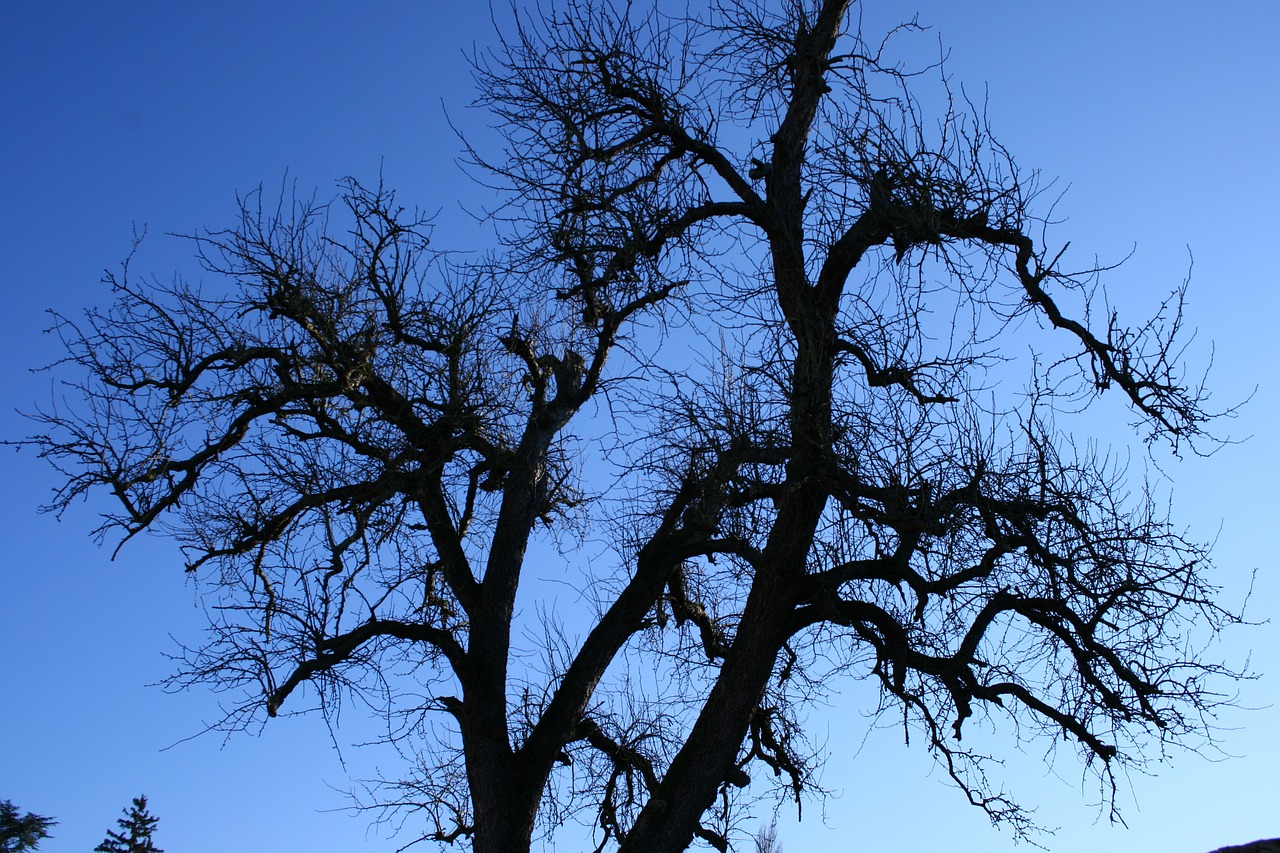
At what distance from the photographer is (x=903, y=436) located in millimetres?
5906

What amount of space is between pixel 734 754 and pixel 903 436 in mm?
2322

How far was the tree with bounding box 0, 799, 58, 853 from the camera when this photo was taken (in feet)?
71.6

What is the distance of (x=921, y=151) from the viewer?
6.48 metres

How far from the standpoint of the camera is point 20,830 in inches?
869

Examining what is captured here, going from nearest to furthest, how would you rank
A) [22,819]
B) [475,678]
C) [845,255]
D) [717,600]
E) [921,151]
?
[921,151] → [845,255] → [475,678] → [717,600] → [22,819]

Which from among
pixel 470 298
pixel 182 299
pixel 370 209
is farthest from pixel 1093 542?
pixel 182 299

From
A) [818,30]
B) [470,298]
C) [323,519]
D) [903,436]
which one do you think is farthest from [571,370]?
[903,436]

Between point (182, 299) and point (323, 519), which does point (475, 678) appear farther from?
point (182, 299)

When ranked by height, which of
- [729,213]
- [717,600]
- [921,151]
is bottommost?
[717,600]

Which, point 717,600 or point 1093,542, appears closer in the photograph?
point 1093,542

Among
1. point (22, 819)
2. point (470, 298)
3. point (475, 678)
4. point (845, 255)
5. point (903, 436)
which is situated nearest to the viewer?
point (903, 436)

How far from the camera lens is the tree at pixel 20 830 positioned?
2183cm

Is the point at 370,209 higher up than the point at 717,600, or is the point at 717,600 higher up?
the point at 370,209

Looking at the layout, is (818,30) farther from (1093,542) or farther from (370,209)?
(1093,542)
